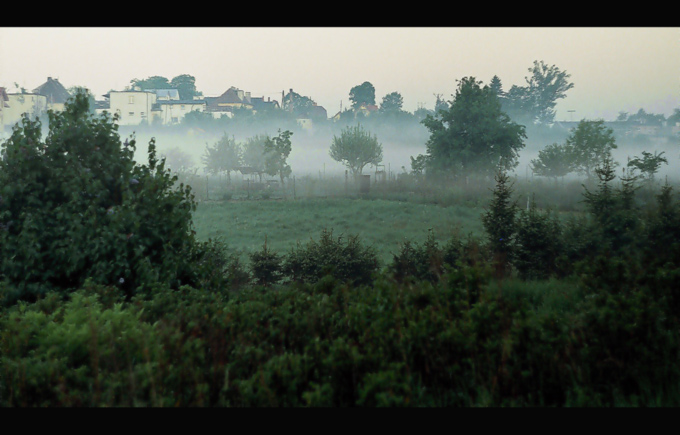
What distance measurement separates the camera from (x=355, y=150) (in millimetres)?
22750

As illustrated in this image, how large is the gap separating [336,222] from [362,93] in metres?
4.10

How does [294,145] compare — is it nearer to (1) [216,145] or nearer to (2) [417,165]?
(1) [216,145]

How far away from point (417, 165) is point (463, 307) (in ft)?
55.0

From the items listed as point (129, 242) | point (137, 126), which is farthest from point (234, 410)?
point (137, 126)

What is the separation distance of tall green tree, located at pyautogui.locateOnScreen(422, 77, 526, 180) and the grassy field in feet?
11.8

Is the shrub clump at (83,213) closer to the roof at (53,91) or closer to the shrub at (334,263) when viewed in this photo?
the shrub at (334,263)

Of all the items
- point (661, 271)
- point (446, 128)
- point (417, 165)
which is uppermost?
point (446, 128)

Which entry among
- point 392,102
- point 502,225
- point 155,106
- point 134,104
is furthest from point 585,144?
point 134,104

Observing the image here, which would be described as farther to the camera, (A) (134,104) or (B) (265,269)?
(A) (134,104)

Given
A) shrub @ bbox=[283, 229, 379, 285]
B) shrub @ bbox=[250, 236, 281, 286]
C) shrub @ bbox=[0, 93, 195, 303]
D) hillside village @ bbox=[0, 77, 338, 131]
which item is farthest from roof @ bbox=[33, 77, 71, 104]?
shrub @ bbox=[283, 229, 379, 285]

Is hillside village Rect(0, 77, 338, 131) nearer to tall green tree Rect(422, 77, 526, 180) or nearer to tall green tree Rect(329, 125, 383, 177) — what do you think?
tall green tree Rect(329, 125, 383, 177)

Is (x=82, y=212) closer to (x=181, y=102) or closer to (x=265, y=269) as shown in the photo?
(x=265, y=269)

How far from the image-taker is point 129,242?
21.6 ft

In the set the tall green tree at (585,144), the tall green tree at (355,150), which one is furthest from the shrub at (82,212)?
the tall green tree at (585,144)
